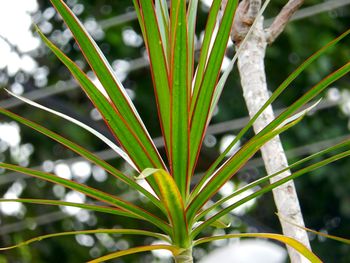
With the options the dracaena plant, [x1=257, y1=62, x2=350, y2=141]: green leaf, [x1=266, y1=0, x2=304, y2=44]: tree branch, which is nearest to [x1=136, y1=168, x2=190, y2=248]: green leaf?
the dracaena plant

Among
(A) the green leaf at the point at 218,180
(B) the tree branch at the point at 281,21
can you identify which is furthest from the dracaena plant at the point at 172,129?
(B) the tree branch at the point at 281,21

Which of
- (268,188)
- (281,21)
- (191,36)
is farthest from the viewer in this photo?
(281,21)

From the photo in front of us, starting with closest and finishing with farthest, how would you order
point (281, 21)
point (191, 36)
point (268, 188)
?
point (268, 188) < point (191, 36) < point (281, 21)

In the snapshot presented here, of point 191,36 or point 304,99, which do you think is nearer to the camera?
point 304,99

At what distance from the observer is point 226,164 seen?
1.04 meters

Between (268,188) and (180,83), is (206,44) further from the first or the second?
→ (268,188)

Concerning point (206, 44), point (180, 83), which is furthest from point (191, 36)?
point (180, 83)

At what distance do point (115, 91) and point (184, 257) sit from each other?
0.25 m

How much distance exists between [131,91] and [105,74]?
3383 mm

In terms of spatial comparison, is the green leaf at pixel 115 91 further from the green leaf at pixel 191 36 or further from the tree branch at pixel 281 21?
the tree branch at pixel 281 21

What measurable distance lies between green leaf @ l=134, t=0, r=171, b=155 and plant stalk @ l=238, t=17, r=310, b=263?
0.18 m

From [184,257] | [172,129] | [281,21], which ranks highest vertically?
[281,21]

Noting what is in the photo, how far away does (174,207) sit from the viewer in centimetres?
101

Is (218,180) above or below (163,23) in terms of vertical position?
below
